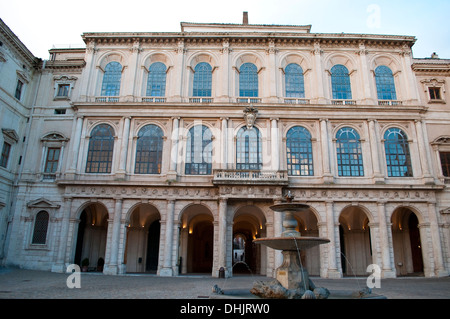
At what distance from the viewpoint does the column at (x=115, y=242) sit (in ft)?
76.3

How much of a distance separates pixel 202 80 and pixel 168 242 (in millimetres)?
13771

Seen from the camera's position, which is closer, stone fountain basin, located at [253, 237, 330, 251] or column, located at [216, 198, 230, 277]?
stone fountain basin, located at [253, 237, 330, 251]

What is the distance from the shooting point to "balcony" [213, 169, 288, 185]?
2388 cm

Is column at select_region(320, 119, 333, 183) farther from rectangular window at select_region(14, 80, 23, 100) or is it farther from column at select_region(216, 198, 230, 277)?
rectangular window at select_region(14, 80, 23, 100)

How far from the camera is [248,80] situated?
94.9 feet

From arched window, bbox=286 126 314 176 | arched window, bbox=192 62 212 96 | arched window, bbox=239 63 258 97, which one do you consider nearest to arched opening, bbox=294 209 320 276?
arched window, bbox=286 126 314 176

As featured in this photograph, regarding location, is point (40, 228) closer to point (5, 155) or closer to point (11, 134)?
point (5, 155)

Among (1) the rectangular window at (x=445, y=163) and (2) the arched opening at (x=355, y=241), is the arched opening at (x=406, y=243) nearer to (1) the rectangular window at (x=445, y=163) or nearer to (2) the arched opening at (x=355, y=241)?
(2) the arched opening at (x=355, y=241)

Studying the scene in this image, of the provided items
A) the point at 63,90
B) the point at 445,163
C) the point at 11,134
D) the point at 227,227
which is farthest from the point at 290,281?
the point at 63,90

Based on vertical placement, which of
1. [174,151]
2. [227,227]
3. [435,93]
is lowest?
[227,227]

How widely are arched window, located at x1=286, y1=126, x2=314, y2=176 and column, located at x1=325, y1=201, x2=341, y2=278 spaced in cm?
303

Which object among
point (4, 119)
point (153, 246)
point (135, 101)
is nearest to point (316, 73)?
point (135, 101)

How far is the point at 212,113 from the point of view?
26.8 meters

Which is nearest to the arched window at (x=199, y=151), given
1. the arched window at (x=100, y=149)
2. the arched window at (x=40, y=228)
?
the arched window at (x=100, y=149)
